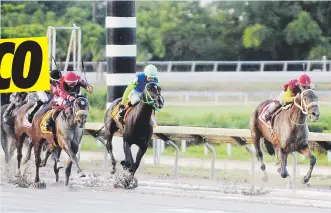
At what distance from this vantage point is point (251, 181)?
58.3 ft

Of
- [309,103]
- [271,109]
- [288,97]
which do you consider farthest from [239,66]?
[309,103]

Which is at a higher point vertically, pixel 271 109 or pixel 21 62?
pixel 21 62

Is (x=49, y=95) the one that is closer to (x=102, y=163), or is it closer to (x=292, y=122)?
(x=102, y=163)

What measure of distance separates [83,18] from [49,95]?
557 inches

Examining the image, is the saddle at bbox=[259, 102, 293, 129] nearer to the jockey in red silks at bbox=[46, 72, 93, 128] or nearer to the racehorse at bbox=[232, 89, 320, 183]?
the racehorse at bbox=[232, 89, 320, 183]

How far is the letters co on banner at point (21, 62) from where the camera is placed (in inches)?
658

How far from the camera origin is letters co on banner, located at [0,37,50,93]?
16719mm

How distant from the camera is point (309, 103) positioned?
15.9m

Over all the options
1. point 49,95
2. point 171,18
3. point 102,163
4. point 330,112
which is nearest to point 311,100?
point 49,95

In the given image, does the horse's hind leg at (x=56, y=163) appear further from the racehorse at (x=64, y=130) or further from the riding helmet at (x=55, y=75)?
the riding helmet at (x=55, y=75)

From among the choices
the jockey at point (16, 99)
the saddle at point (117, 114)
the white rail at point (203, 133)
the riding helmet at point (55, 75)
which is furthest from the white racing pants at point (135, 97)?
the jockey at point (16, 99)

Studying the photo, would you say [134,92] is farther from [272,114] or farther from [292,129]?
[292,129]

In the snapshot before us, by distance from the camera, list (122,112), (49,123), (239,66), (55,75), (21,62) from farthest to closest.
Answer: (239,66)
(55,75)
(49,123)
(122,112)
(21,62)

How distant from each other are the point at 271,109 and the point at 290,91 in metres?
0.60
